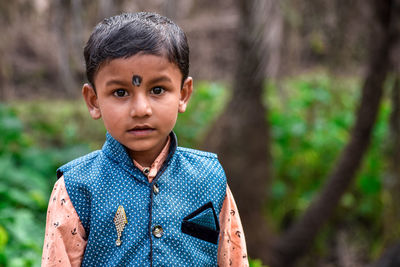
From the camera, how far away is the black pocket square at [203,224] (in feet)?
5.74

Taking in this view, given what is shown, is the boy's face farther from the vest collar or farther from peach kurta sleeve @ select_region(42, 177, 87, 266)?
peach kurta sleeve @ select_region(42, 177, 87, 266)

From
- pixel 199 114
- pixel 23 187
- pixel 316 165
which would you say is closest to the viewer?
pixel 23 187

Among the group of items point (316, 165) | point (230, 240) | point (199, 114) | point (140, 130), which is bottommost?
point (316, 165)

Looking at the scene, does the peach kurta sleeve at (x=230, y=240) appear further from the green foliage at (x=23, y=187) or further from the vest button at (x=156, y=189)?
the green foliage at (x=23, y=187)

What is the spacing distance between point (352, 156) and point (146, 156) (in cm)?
362

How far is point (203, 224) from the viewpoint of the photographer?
1.76 m

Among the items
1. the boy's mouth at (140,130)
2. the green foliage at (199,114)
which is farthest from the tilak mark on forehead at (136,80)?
the green foliage at (199,114)

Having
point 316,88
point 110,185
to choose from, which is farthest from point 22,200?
point 316,88

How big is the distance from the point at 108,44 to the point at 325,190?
4.10 meters

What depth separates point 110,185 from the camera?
171 centimetres

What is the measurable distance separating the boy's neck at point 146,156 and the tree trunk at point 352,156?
11.2 ft

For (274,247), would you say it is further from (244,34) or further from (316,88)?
(316,88)

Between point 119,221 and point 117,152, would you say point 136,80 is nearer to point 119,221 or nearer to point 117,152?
point 117,152

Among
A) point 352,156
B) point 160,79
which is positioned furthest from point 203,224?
point 352,156
